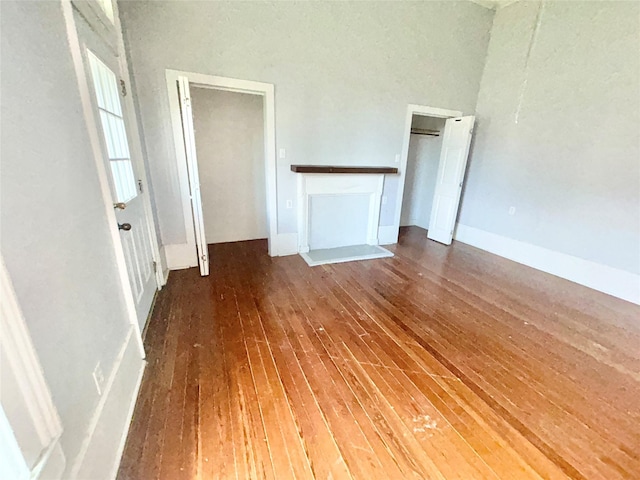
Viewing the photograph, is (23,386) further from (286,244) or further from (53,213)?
(286,244)

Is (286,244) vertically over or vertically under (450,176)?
under

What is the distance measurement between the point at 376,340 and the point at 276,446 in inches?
40.3

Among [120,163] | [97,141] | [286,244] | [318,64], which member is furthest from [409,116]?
[97,141]

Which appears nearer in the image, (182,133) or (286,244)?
(182,133)

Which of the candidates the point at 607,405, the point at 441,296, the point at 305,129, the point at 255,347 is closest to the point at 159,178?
the point at 305,129

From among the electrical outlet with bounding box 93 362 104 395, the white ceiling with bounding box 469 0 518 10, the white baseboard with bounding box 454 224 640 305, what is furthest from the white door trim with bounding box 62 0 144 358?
the white ceiling with bounding box 469 0 518 10

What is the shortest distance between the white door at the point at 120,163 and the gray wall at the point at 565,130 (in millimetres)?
4455

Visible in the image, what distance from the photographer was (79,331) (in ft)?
3.54

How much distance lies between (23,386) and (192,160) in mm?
2218

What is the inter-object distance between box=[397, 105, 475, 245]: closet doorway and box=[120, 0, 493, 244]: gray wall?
0.22 meters

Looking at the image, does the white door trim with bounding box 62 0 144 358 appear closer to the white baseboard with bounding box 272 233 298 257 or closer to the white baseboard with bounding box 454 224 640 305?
the white baseboard with bounding box 272 233 298 257

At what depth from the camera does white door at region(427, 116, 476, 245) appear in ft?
12.8

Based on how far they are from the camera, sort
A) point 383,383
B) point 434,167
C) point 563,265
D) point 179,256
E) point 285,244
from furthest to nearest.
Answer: point 434,167, point 285,244, point 563,265, point 179,256, point 383,383

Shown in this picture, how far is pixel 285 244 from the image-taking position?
3.62 metres
